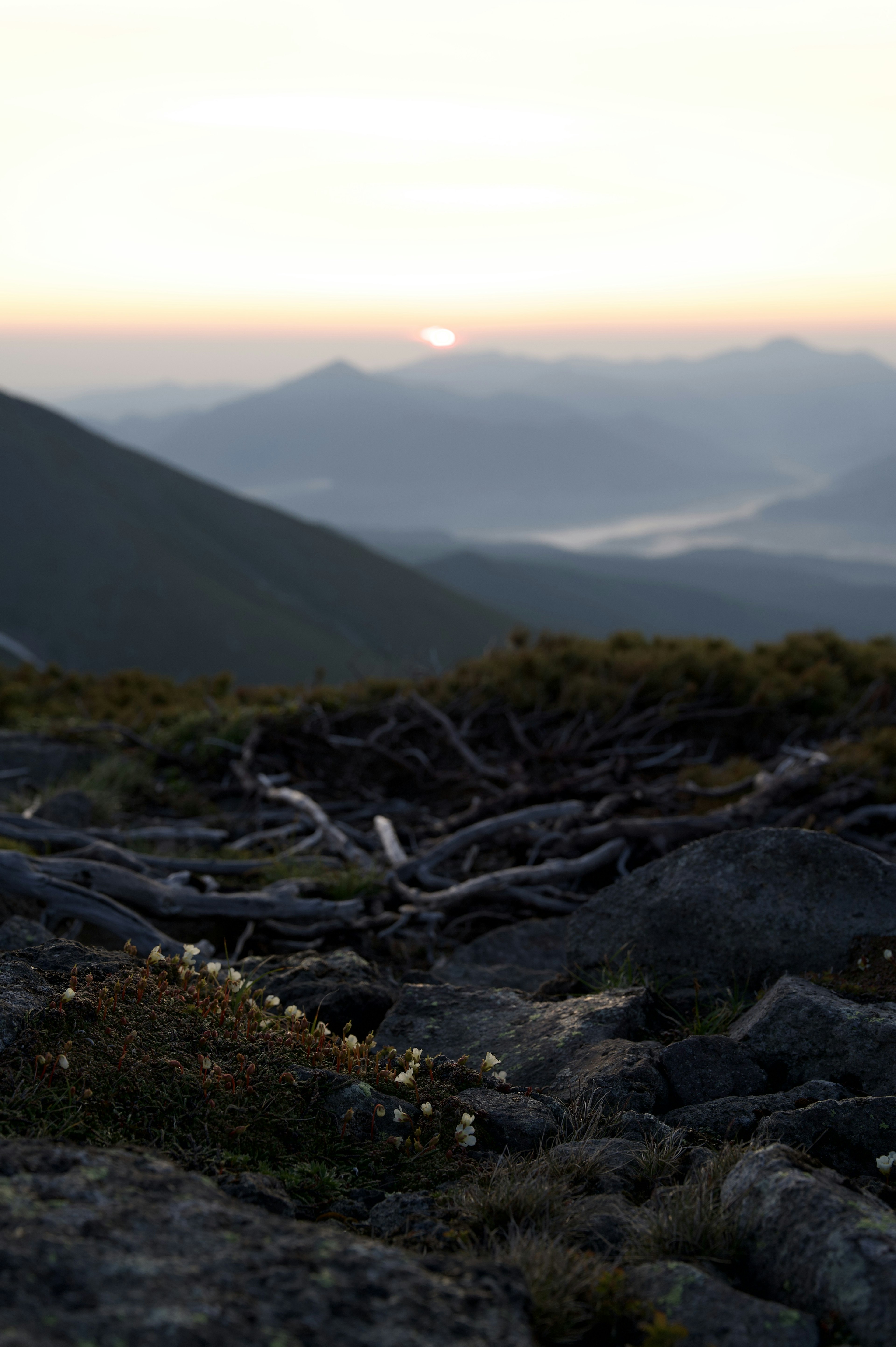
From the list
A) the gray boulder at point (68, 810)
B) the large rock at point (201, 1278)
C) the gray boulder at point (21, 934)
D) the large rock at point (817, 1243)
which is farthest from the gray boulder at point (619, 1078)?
the gray boulder at point (68, 810)

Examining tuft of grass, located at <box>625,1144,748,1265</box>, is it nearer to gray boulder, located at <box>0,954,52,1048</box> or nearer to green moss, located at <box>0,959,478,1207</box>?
green moss, located at <box>0,959,478,1207</box>

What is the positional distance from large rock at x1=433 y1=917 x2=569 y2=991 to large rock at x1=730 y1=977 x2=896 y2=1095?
1920mm

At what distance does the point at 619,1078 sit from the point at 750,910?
166 centimetres

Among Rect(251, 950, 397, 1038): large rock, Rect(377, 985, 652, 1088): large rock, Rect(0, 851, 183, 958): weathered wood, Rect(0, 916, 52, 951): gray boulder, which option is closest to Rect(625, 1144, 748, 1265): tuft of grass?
Rect(377, 985, 652, 1088): large rock

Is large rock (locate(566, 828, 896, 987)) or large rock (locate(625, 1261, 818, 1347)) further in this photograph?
large rock (locate(566, 828, 896, 987))

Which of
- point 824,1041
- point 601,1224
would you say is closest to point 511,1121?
point 601,1224

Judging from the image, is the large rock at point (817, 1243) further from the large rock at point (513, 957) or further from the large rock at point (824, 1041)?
the large rock at point (513, 957)

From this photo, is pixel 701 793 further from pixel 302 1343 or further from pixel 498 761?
pixel 302 1343

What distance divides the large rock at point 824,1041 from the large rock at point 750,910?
837 mm

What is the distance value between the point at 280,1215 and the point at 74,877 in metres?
4.44

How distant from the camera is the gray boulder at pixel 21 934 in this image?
5.09 meters

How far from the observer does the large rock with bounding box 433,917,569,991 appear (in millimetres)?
6141

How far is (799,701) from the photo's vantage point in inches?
541

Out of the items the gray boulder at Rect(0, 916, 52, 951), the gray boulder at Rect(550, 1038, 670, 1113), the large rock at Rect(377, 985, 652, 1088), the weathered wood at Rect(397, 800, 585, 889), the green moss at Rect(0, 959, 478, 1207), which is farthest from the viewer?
the weathered wood at Rect(397, 800, 585, 889)
